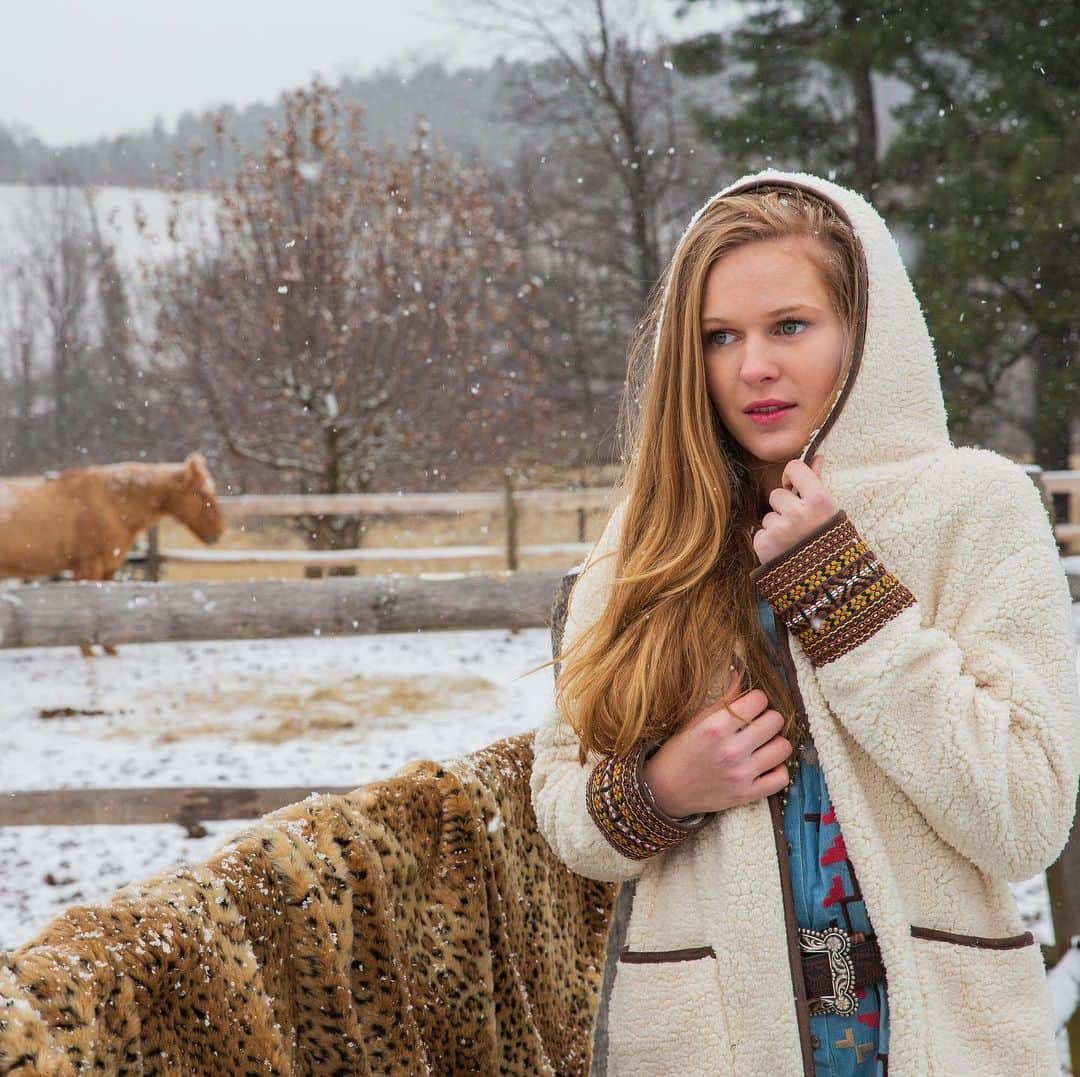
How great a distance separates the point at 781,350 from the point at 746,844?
→ 51cm

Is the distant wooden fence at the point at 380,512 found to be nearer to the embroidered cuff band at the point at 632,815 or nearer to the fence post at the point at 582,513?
the fence post at the point at 582,513

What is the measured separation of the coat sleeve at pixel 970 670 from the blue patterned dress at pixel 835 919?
109 millimetres

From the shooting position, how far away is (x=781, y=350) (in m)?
1.08

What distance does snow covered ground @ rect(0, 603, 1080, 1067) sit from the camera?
167 inches

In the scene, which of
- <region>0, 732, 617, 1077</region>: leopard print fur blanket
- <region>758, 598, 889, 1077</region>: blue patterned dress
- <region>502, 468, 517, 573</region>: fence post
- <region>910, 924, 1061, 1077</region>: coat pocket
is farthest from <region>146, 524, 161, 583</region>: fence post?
<region>910, 924, 1061, 1077</region>: coat pocket

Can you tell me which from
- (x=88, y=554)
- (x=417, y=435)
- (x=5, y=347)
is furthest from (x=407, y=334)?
(x=5, y=347)

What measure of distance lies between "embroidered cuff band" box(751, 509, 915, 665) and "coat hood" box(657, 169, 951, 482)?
3.9 inches

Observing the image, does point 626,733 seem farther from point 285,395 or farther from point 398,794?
point 285,395

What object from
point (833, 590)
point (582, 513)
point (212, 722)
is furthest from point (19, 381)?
point (833, 590)

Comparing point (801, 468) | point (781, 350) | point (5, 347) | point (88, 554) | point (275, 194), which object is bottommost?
point (88, 554)

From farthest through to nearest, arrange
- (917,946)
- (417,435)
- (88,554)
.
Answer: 1. (417,435)
2. (88,554)
3. (917,946)

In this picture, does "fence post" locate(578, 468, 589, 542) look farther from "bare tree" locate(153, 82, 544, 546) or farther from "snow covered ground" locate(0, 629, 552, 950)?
"snow covered ground" locate(0, 629, 552, 950)

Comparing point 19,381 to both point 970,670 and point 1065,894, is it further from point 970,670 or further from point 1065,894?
point 970,670

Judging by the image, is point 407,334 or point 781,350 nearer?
point 781,350
